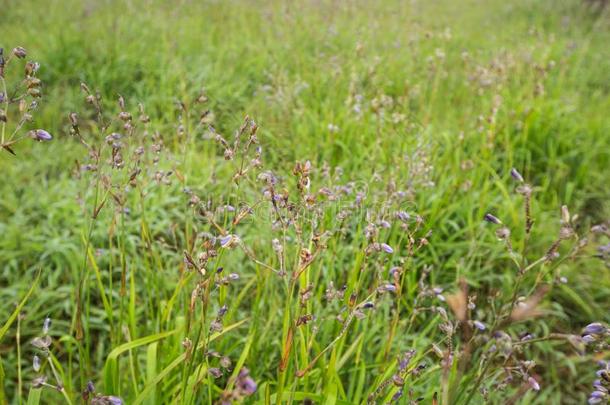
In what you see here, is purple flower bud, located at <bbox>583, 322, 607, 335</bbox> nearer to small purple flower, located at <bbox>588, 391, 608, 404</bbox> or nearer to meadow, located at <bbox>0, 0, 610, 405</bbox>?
meadow, located at <bbox>0, 0, 610, 405</bbox>

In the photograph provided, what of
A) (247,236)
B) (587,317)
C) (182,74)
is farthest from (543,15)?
(247,236)

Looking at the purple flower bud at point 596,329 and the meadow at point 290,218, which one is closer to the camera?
the purple flower bud at point 596,329

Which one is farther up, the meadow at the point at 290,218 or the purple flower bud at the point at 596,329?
the purple flower bud at the point at 596,329

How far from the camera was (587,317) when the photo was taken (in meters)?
2.49

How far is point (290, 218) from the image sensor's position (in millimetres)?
1296

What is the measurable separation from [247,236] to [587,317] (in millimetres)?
1686

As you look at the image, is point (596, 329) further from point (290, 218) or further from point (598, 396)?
point (290, 218)

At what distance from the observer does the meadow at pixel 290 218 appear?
4.33ft

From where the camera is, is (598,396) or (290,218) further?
(290,218)

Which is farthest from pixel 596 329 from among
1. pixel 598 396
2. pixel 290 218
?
pixel 290 218

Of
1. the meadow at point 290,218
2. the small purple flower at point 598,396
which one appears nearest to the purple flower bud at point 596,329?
the meadow at point 290,218

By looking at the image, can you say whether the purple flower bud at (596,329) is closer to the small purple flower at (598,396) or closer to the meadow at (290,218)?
the meadow at (290,218)

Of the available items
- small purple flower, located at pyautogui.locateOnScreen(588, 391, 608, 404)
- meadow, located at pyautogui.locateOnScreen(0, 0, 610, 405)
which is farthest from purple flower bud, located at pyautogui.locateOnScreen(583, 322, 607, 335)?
small purple flower, located at pyautogui.locateOnScreen(588, 391, 608, 404)

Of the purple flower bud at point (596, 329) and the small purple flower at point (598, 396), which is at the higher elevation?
the purple flower bud at point (596, 329)
